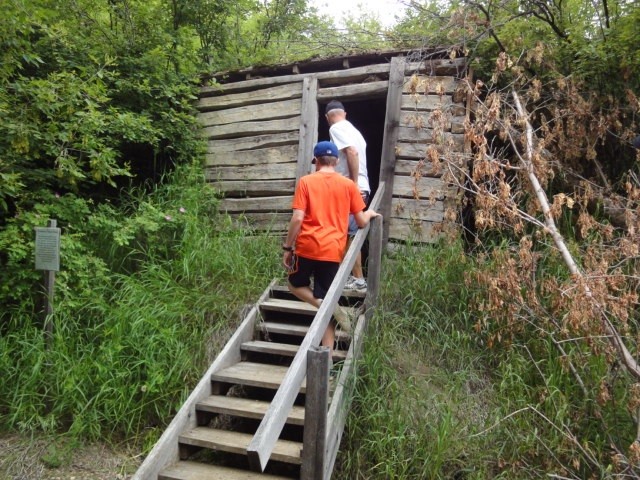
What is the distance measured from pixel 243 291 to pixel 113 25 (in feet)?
17.0

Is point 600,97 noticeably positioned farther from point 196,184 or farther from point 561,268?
point 196,184

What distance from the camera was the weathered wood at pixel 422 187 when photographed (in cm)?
589

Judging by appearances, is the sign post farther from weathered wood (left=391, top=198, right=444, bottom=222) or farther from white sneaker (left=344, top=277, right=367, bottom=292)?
weathered wood (left=391, top=198, right=444, bottom=222)

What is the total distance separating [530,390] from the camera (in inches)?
174

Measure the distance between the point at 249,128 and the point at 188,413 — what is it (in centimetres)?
423

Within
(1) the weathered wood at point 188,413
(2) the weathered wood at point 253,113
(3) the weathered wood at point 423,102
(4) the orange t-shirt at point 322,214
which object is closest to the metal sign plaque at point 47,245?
(1) the weathered wood at point 188,413

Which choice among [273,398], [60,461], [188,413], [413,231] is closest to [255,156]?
[413,231]

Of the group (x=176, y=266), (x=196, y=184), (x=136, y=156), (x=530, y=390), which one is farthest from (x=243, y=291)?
(x=136, y=156)

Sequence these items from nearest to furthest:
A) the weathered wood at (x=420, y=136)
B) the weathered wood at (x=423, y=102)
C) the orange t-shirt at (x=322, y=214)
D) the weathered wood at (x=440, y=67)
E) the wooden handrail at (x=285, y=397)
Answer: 1. the wooden handrail at (x=285, y=397)
2. the orange t-shirt at (x=322, y=214)
3. the weathered wood at (x=420, y=136)
4. the weathered wood at (x=440, y=67)
5. the weathered wood at (x=423, y=102)

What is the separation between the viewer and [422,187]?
20.4 feet

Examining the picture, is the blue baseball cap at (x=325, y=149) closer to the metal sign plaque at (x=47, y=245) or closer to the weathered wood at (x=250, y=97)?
the metal sign plaque at (x=47, y=245)

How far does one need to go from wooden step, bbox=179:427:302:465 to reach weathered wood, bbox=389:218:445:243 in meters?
2.79

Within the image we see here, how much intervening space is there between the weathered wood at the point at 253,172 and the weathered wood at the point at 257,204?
0.99ft

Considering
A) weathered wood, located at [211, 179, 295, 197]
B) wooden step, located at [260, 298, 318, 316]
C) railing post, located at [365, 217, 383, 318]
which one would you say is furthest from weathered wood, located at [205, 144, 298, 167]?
railing post, located at [365, 217, 383, 318]
